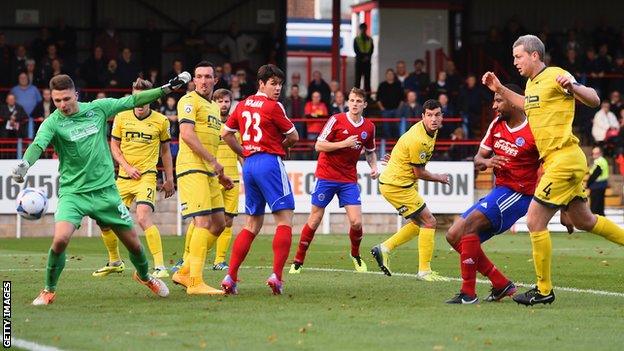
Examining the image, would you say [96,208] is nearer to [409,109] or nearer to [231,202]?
[231,202]

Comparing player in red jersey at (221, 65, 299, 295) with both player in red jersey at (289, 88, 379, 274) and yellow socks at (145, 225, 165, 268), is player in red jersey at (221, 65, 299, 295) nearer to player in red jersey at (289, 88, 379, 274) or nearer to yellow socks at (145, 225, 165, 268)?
yellow socks at (145, 225, 165, 268)

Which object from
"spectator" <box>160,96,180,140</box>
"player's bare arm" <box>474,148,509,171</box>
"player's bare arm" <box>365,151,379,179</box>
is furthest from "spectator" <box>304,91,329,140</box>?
"player's bare arm" <box>474,148,509,171</box>

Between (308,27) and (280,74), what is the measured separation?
109 ft

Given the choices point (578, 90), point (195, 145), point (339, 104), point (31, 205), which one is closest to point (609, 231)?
point (578, 90)

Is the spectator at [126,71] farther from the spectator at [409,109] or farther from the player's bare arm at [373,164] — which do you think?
the player's bare arm at [373,164]

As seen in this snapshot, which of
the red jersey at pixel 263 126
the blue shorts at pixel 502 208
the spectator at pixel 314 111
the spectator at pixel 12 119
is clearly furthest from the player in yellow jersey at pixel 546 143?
the spectator at pixel 314 111

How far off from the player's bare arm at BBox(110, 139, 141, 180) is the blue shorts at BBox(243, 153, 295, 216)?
331 centimetres

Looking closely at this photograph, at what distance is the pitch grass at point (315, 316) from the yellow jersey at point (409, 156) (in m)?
1.29

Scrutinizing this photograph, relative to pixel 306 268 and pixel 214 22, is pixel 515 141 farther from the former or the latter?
pixel 214 22

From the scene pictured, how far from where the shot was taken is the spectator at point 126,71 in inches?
1222

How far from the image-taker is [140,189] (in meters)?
16.9

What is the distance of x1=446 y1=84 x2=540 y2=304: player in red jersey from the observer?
12828mm

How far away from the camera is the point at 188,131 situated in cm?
1390

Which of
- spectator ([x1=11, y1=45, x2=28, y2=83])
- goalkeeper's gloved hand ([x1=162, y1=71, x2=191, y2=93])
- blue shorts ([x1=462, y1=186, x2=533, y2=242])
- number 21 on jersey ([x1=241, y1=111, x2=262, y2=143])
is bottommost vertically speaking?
blue shorts ([x1=462, y1=186, x2=533, y2=242])
